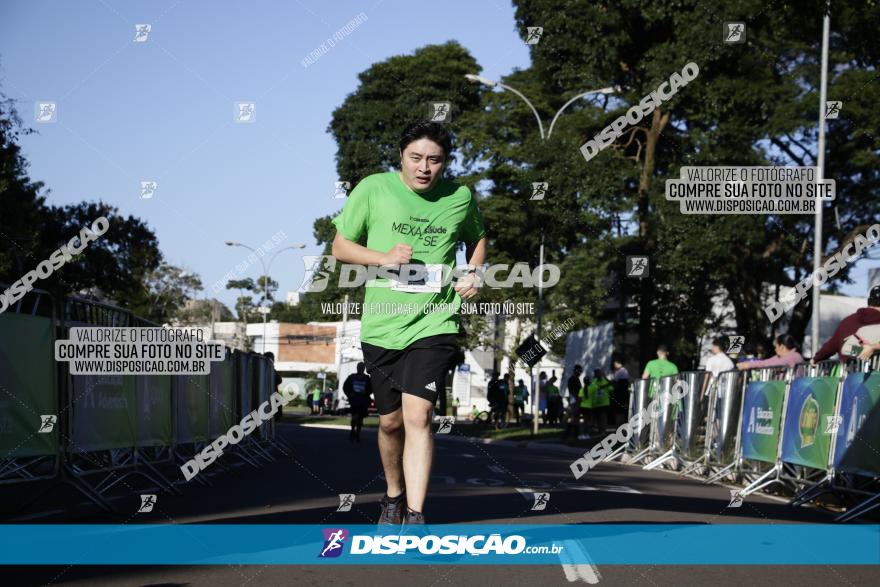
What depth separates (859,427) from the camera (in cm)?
990

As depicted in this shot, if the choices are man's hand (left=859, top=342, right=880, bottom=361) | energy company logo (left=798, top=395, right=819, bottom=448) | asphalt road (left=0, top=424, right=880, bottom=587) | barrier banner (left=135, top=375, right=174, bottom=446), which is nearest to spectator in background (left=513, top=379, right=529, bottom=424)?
asphalt road (left=0, top=424, right=880, bottom=587)

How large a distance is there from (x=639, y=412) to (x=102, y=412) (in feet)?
42.4

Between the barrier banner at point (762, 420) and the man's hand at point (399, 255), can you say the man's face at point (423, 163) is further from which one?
the barrier banner at point (762, 420)

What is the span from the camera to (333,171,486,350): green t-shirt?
19.7 feet

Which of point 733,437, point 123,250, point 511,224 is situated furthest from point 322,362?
point 733,437

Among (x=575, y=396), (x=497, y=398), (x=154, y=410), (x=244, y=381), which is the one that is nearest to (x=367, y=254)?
(x=154, y=410)

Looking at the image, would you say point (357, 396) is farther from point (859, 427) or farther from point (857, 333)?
point (859, 427)

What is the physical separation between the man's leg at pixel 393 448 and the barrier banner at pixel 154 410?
4.51 meters

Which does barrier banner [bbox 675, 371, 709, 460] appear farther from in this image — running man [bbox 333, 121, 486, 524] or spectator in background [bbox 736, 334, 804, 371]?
running man [bbox 333, 121, 486, 524]

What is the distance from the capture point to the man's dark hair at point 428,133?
20.1 ft

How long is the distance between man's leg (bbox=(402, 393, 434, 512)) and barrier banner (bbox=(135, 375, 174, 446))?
4726mm

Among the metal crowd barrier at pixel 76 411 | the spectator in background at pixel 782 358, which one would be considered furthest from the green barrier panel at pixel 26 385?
the spectator in background at pixel 782 358

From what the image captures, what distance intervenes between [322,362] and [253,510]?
295 feet

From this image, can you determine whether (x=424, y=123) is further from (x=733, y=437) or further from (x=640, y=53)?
(x=640, y=53)
